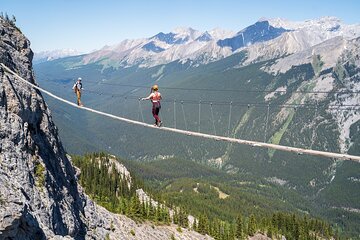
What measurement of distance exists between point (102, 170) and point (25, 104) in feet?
288

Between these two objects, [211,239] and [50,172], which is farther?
[211,239]

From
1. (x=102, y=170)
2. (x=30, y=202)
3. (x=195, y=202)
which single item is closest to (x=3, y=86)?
(x=30, y=202)

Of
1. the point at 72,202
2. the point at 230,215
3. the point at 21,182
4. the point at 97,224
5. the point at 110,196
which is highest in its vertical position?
the point at 21,182

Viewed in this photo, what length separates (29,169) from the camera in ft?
121

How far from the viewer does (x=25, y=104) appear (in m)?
39.6

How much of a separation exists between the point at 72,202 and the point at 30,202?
501 inches

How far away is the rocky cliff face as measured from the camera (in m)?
30.1

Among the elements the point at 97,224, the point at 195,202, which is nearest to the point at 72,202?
the point at 97,224

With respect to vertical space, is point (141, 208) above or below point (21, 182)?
below

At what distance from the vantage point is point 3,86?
1458 inches

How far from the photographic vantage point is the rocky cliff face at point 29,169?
98.6ft

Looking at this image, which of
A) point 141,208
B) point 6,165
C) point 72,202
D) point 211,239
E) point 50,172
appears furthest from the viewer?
point 211,239

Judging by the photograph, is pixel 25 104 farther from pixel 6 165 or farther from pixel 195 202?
pixel 195 202

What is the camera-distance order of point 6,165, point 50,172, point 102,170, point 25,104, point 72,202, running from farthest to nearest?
point 102,170
point 72,202
point 50,172
point 25,104
point 6,165
